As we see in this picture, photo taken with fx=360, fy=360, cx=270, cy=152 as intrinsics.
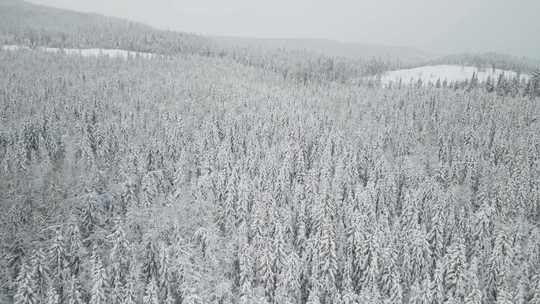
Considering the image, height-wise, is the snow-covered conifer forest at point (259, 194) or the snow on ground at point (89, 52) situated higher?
the snow on ground at point (89, 52)

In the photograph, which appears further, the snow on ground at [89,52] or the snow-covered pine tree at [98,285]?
A: the snow on ground at [89,52]

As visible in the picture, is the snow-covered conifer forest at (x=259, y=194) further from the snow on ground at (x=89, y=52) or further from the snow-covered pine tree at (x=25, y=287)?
the snow on ground at (x=89, y=52)

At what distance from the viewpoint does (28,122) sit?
85000 millimetres

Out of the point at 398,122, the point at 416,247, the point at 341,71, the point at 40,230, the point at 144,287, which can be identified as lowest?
the point at 144,287

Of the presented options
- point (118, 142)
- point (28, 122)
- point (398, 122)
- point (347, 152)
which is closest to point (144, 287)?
point (118, 142)

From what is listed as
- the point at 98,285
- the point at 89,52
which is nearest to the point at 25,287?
the point at 98,285

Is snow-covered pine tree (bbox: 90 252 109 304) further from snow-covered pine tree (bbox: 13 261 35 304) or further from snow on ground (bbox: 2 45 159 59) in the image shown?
snow on ground (bbox: 2 45 159 59)

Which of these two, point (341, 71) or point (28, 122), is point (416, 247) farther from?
point (341, 71)

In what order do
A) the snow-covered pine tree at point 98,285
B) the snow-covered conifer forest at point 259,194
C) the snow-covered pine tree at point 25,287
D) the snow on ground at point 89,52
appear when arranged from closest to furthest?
the snow-covered pine tree at point 25,287 → the snow-covered pine tree at point 98,285 → the snow-covered conifer forest at point 259,194 → the snow on ground at point 89,52

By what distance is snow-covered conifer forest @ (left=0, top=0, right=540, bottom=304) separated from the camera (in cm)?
4625

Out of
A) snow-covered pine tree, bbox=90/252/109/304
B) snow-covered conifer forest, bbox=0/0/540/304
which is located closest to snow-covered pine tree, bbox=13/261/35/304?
snow-covered conifer forest, bbox=0/0/540/304

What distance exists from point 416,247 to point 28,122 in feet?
286

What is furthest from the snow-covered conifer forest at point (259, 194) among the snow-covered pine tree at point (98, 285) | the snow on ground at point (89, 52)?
the snow on ground at point (89, 52)

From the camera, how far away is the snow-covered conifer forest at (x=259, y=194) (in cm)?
4625
